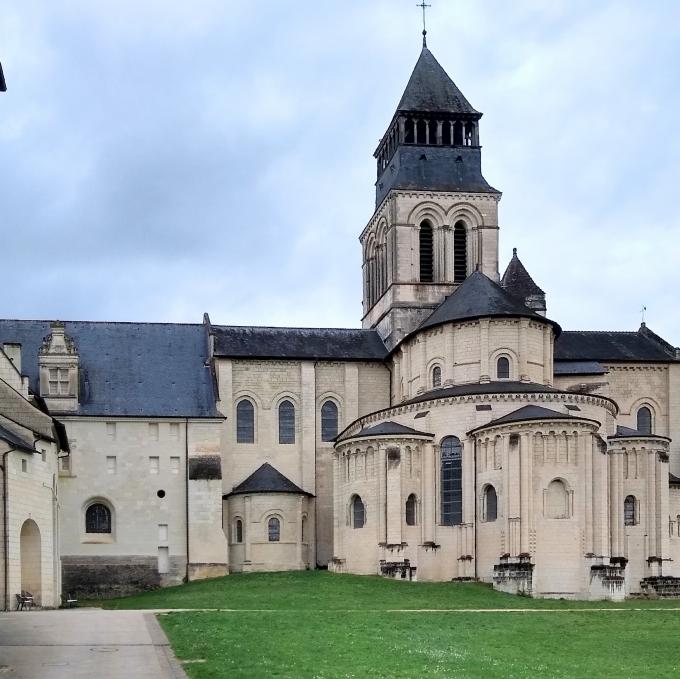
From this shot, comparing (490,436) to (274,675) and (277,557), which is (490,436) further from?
(274,675)

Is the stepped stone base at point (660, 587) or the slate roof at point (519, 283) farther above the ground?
the slate roof at point (519, 283)

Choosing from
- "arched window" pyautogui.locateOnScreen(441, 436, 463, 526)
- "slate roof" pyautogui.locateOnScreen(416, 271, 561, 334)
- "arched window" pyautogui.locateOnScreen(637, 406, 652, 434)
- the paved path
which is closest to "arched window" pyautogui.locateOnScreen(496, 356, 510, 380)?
"slate roof" pyautogui.locateOnScreen(416, 271, 561, 334)

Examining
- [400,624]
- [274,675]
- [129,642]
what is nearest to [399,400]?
[400,624]

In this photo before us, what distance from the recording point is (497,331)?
231ft

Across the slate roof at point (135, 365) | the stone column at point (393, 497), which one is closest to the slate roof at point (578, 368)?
the stone column at point (393, 497)

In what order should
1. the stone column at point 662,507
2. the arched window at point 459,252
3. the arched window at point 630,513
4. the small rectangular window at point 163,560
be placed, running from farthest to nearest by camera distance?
1. the arched window at point 459,252
2. the small rectangular window at point 163,560
3. the arched window at point 630,513
4. the stone column at point 662,507

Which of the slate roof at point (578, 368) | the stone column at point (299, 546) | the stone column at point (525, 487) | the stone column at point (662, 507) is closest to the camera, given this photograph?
the stone column at point (525, 487)

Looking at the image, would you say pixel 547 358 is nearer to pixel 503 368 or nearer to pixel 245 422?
pixel 503 368

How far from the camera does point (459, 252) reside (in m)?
84.9

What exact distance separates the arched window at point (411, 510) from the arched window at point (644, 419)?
21.8 metres

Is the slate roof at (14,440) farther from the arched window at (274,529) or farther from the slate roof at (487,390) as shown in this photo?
the arched window at (274,529)

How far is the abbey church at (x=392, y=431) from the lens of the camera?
6259 cm

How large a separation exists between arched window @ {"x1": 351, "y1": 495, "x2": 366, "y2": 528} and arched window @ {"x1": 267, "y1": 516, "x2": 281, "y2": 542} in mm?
7646

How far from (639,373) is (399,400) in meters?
16.9
